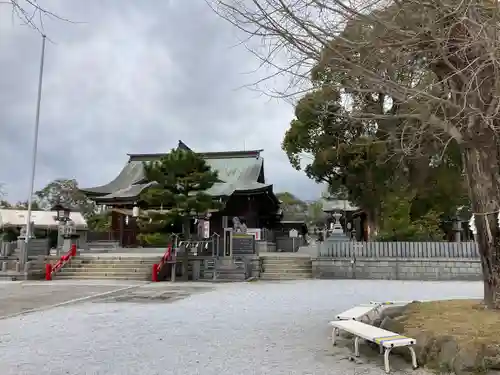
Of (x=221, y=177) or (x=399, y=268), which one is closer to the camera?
(x=399, y=268)

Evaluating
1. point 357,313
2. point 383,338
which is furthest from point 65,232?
point 383,338

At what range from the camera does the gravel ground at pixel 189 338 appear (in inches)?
202

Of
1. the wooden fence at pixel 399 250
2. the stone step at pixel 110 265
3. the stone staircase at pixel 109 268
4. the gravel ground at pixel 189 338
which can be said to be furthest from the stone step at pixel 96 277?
the wooden fence at pixel 399 250

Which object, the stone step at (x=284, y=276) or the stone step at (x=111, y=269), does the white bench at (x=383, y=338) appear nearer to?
the stone step at (x=284, y=276)

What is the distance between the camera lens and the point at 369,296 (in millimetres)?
11484

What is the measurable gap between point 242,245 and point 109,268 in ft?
18.3

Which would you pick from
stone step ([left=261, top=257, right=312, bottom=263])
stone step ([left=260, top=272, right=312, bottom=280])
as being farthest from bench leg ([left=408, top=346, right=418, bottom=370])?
stone step ([left=261, top=257, right=312, bottom=263])

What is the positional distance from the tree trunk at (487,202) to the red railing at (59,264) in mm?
16169

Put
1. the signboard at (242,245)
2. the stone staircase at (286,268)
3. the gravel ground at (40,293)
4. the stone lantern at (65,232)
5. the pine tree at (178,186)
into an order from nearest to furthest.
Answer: the gravel ground at (40,293), the pine tree at (178,186), the stone staircase at (286,268), the signboard at (242,245), the stone lantern at (65,232)

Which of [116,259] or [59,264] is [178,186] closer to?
[116,259]

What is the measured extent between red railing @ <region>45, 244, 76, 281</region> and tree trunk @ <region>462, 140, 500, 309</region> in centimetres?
1617

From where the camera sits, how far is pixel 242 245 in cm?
1788

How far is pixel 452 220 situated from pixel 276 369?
78.1 ft

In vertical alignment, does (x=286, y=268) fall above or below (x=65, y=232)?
below
